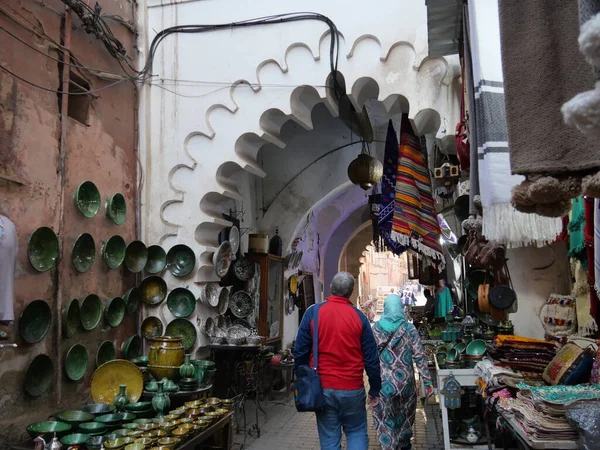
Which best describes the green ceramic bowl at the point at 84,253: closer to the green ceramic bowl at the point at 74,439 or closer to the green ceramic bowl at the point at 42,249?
the green ceramic bowl at the point at 42,249

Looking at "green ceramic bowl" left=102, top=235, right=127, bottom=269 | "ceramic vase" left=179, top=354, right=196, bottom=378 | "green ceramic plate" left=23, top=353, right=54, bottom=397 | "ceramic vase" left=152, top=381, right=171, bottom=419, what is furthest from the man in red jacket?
"green ceramic bowl" left=102, top=235, right=127, bottom=269

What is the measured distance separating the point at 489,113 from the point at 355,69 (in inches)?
97.8

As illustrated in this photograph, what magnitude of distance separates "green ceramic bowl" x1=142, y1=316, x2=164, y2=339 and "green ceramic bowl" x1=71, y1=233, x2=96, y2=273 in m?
0.97

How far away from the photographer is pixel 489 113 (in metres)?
2.60

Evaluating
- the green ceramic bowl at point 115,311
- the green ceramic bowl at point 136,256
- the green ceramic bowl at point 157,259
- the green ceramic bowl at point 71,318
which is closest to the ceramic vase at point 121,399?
the green ceramic bowl at point 71,318

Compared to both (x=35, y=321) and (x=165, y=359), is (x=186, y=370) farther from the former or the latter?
(x=35, y=321)

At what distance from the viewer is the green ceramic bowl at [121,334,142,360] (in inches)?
193

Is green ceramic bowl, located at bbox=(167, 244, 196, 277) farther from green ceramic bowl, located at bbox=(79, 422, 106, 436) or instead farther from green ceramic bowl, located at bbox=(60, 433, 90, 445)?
green ceramic bowl, located at bbox=(60, 433, 90, 445)

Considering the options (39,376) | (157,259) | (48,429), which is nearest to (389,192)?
(157,259)

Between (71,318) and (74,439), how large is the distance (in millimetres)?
1165

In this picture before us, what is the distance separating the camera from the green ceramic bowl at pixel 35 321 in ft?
11.9

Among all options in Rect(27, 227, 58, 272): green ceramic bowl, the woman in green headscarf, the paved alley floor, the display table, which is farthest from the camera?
the paved alley floor

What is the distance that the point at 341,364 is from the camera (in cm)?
328

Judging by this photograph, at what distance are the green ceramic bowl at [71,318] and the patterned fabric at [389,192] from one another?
2.92m
